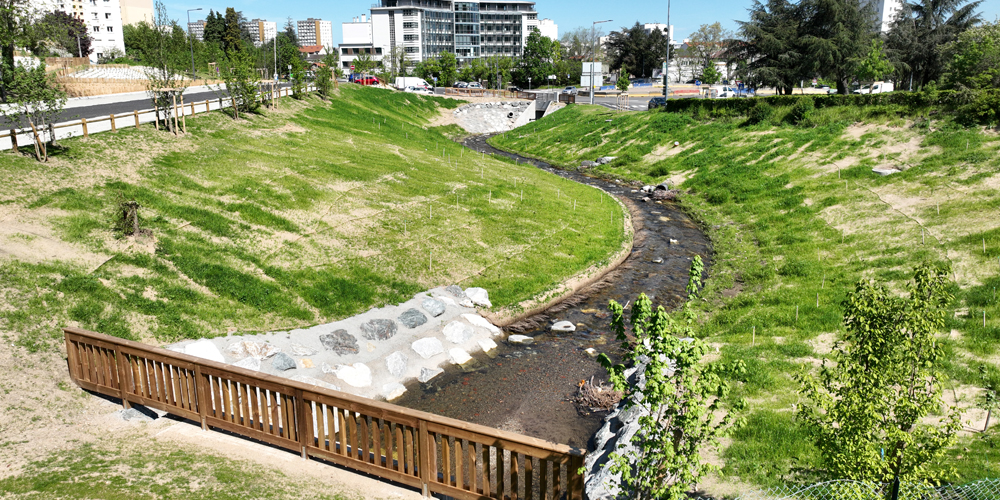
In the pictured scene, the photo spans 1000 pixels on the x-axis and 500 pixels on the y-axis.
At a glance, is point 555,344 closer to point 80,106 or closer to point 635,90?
point 80,106

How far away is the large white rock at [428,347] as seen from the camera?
19.7 metres

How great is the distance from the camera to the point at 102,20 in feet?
454

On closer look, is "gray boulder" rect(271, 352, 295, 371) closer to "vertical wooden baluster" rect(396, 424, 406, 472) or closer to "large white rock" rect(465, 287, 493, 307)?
"large white rock" rect(465, 287, 493, 307)

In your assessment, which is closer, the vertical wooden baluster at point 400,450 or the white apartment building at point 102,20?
the vertical wooden baluster at point 400,450

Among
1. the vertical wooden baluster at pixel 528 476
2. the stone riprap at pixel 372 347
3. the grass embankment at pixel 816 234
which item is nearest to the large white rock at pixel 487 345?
the stone riprap at pixel 372 347

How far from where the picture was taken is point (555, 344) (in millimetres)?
21438

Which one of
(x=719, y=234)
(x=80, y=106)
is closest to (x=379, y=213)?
(x=719, y=234)

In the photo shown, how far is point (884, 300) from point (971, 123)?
32.2m

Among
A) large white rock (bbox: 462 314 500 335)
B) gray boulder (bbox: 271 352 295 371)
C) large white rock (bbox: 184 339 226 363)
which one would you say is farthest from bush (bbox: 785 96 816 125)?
large white rock (bbox: 184 339 226 363)

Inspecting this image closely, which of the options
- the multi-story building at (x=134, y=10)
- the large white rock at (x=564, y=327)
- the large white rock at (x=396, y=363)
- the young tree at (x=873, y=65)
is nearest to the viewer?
the large white rock at (x=396, y=363)

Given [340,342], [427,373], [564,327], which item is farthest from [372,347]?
[564,327]

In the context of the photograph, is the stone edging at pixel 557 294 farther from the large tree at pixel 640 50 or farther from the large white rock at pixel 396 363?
the large tree at pixel 640 50

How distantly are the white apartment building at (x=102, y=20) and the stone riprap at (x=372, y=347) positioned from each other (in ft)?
466

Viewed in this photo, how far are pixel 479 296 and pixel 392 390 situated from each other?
6.83m
